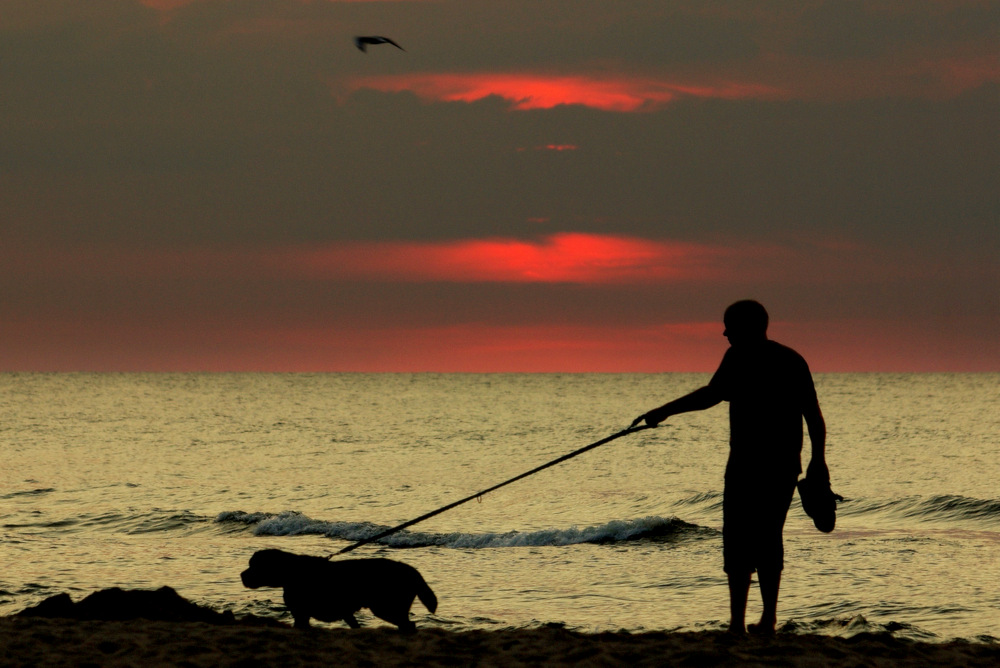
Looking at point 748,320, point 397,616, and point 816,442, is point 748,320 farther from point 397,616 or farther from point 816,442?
point 397,616

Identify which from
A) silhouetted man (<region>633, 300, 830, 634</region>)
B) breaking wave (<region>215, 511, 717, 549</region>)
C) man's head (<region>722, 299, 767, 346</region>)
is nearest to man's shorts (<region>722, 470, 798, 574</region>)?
silhouetted man (<region>633, 300, 830, 634</region>)

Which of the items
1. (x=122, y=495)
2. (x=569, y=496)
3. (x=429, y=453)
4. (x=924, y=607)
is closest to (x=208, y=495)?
(x=122, y=495)

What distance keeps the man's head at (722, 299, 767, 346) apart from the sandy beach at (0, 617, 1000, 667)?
178 centimetres

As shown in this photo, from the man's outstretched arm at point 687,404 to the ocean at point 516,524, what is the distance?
404 centimetres

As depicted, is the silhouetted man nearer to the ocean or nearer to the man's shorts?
the man's shorts

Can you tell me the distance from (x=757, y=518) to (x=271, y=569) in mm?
3272

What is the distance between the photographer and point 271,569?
6.67 meters

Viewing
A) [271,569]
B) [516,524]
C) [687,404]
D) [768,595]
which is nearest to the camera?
[687,404]

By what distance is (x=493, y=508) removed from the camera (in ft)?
65.6

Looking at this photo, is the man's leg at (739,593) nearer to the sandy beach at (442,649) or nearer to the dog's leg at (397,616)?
the sandy beach at (442,649)

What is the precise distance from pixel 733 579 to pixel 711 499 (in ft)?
54.3

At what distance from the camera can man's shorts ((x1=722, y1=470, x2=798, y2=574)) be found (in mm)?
5527

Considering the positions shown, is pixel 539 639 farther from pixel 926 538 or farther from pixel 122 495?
pixel 122 495

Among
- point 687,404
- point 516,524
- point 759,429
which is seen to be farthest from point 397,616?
point 516,524
